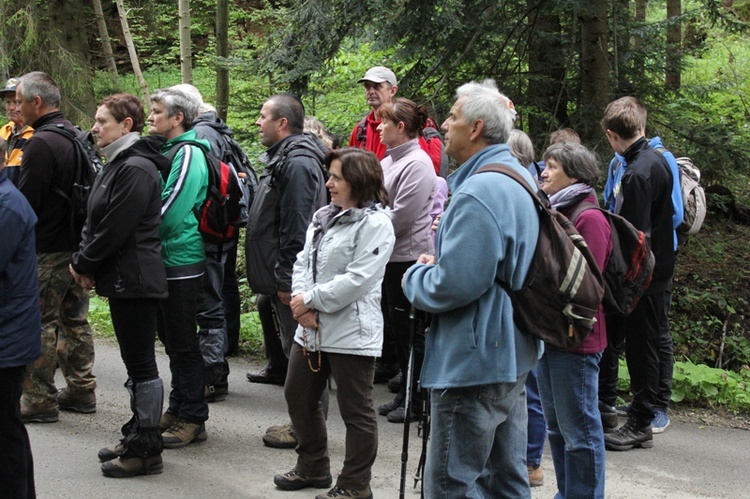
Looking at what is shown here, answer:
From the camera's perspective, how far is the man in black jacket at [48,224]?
5668 millimetres

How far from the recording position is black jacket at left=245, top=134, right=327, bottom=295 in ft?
17.5

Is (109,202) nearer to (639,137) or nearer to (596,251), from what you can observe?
(596,251)

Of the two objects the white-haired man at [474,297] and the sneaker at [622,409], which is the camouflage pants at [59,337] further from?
the sneaker at [622,409]

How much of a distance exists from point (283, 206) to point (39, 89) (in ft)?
6.83

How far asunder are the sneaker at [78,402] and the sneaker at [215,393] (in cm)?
87

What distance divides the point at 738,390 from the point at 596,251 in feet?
10.5

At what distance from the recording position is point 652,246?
236 inches

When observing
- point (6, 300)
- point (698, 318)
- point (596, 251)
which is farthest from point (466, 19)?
point (6, 300)

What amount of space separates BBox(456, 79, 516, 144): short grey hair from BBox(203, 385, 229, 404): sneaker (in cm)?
393

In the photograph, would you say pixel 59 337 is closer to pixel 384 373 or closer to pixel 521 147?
pixel 384 373

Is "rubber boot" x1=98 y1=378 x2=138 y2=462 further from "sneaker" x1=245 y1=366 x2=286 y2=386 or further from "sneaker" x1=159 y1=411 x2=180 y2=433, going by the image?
"sneaker" x1=245 y1=366 x2=286 y2=386

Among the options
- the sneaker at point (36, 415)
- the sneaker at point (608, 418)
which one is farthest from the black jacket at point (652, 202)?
the sneaker at point (36, 415)

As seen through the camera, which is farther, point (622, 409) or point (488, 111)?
point (622, 409)

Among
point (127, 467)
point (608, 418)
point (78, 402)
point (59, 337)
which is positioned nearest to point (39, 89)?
point (59, 337)
